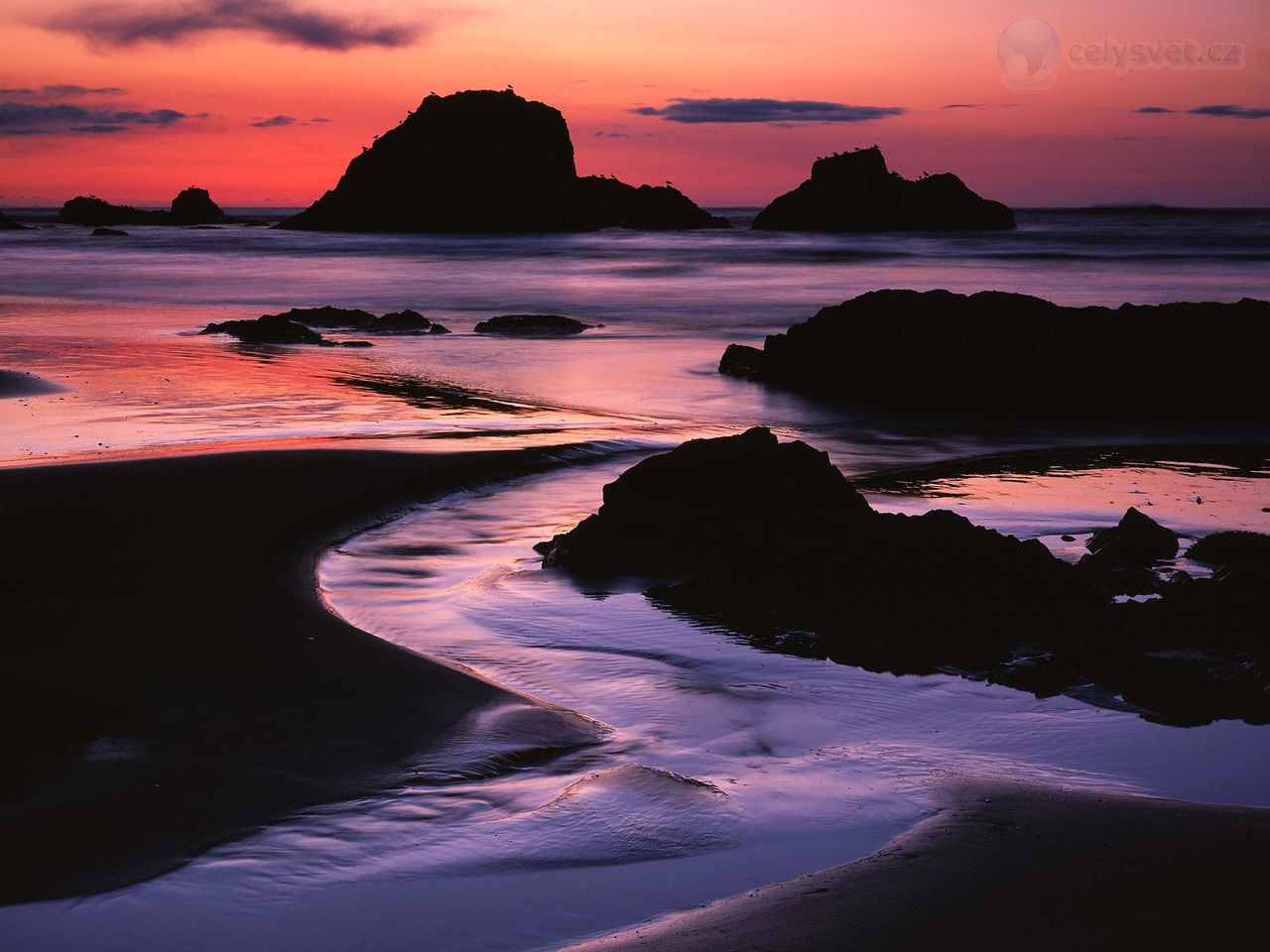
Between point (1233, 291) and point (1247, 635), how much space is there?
28.1 m

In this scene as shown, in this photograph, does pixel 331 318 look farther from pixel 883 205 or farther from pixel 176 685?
pixel 883 205

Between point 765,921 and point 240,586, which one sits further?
point 240,586

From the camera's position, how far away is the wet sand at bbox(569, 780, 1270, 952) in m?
2.77

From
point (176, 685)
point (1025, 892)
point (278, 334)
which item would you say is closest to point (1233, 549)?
point (1025, 892)

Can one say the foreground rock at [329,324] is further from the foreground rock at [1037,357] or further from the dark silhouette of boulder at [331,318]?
the foreground rock at [1037,357]

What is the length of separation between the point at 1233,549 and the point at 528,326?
15217 mm

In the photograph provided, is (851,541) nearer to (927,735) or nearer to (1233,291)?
(927,735)

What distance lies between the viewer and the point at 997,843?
3252 mm

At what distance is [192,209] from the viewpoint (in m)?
108

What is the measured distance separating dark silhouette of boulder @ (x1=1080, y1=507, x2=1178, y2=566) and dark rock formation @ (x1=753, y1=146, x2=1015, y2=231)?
3169 inches

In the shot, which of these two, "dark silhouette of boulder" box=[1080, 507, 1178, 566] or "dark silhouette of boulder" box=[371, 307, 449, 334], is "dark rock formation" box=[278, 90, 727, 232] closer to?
"dark silhouette of boulder" box=[371, 307, 449, 334]

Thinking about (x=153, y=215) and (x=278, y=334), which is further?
(x=153, y=215)

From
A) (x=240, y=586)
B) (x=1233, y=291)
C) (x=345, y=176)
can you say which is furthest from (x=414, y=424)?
(x=345, y=176)

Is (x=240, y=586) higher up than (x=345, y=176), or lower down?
lower down
